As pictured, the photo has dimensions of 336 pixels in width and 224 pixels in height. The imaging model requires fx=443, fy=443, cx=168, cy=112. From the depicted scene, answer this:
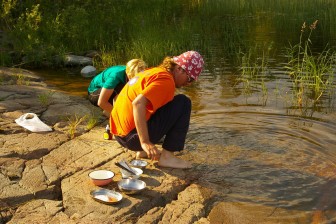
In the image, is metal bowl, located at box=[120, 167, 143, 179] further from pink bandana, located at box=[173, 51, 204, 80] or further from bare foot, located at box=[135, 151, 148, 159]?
pink bandana, located at box=[173, 51, 204, 80]

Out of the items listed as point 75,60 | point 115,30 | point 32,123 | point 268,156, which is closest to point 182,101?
point 268,156

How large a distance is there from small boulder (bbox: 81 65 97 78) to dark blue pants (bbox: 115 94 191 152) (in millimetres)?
4399

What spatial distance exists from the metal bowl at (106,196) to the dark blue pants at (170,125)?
0.58 m

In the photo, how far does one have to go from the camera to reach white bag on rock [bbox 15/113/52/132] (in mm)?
4746

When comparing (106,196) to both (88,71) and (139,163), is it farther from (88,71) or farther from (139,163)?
(88,71)

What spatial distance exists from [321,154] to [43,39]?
21.8ft

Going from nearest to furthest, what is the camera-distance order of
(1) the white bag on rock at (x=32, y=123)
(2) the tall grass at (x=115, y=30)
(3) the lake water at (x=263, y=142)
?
(3) the lake water at (x=263, y=142), (1) the white bag on rock at (x=32, y=123), (2) the tall grass at (x=115, y=30)

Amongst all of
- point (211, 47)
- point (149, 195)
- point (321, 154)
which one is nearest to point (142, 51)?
point (211, 47)

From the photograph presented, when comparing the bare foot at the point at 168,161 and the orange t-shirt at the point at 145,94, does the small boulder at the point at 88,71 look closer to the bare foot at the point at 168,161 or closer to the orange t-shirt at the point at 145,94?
the orange t-shirt at the point at 145,94

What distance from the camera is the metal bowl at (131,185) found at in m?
3.40

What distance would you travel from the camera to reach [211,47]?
1010cm

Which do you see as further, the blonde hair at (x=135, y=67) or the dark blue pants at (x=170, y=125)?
the blonde hair at (x=135, y=67)

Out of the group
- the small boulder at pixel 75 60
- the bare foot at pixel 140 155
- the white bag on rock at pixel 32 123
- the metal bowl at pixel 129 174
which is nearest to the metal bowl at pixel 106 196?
the metal bowl at pixel 129 174

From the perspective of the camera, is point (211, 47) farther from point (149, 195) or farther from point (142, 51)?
point (149, 195)
